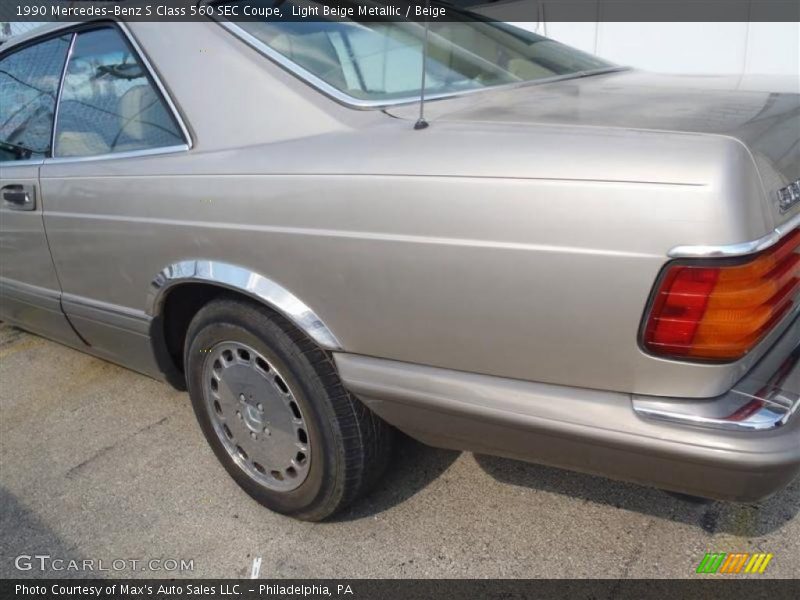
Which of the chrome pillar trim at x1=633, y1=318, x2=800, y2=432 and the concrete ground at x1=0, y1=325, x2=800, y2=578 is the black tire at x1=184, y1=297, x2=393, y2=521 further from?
the chrome pillar trim at x1=633, y1=318, x2=800, y2=432

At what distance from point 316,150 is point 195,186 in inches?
18.4

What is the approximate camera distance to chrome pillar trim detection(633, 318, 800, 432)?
1.37m

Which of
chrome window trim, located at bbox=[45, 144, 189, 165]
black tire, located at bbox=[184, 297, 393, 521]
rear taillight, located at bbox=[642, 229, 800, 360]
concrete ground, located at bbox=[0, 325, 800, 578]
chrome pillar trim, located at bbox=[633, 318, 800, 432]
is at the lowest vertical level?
concrete ground, located at bbox=[0, 325, 800, 578]

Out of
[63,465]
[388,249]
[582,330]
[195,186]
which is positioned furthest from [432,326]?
[63,465]

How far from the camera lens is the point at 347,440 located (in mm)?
1952

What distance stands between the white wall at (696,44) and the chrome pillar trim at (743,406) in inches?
252

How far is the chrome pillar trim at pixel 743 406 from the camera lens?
1.37 m

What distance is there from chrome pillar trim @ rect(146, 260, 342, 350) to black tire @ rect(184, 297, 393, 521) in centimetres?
9

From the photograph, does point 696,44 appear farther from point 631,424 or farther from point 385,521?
point 631,424

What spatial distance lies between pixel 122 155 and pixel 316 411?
3.94ft

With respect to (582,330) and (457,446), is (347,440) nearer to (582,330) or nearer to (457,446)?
(457,446)

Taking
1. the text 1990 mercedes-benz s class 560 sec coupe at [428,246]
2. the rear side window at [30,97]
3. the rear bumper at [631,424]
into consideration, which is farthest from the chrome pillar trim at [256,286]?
the rear side window at [30,97]

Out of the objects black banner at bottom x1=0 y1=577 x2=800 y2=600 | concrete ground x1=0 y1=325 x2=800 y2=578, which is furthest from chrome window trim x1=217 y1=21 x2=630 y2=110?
black banner at bottom x1=0 y1=577 x2=800 y2=600

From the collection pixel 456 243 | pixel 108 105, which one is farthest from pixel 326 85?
pixel 108 105
